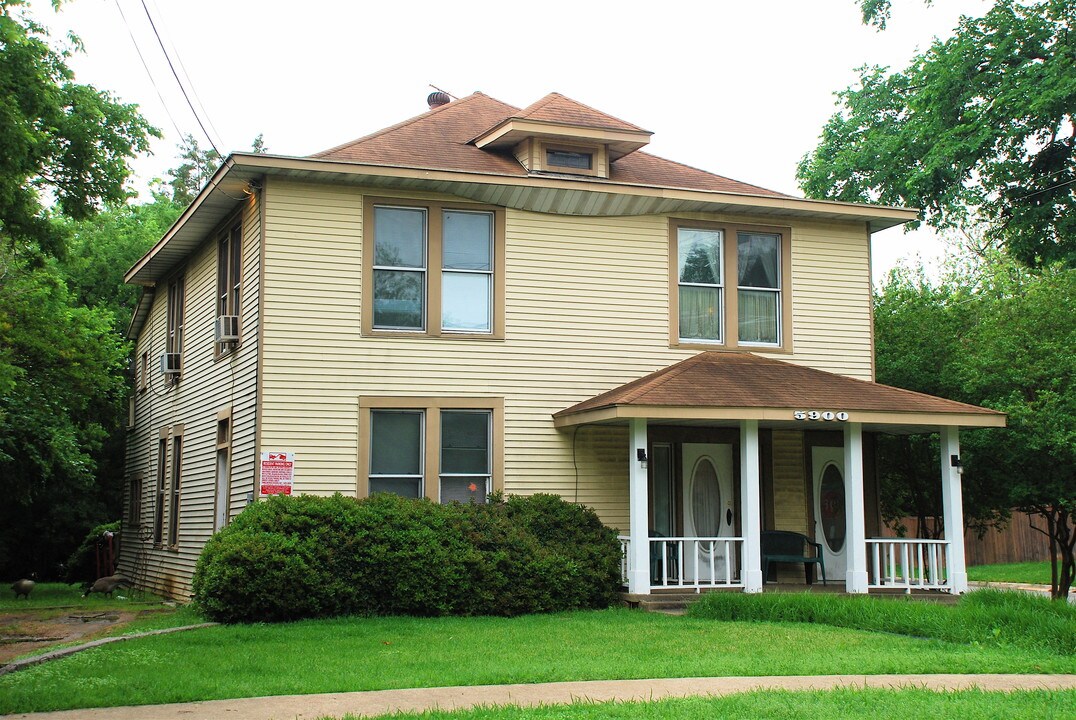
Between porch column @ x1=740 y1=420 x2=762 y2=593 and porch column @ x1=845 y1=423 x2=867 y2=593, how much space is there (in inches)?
53.4

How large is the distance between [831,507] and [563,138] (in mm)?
7202

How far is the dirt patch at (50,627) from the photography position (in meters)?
13.4

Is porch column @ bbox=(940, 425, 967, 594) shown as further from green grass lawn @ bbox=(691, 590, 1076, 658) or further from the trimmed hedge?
the trimmed hedge

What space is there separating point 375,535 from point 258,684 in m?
5.28

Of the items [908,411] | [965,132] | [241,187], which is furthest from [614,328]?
[965,132]

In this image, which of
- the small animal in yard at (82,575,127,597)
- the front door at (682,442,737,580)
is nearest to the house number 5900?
the front door at (682,442,737,580)

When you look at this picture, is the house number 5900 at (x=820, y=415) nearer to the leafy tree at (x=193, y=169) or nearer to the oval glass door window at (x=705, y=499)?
the oval glass door window at (x=705, y=499)

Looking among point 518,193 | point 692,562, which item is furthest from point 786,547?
point 518,193

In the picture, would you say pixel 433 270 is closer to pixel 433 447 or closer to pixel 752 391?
pixel 433 447

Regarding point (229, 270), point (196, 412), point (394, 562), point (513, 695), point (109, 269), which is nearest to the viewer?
point (513, 695)

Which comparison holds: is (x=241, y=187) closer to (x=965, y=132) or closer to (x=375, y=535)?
(x=375, y=535)

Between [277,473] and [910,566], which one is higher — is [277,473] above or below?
above

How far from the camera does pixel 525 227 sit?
1750 cm

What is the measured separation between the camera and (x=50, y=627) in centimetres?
1591
